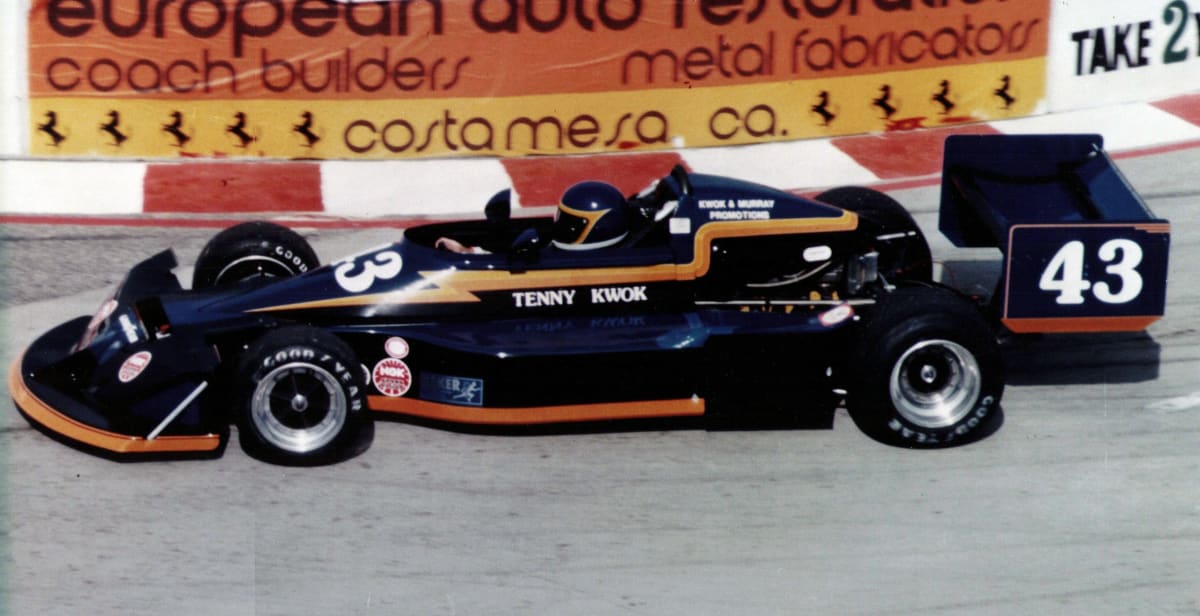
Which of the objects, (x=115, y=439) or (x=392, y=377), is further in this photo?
(x=392, y=377)

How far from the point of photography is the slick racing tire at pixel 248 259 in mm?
6984

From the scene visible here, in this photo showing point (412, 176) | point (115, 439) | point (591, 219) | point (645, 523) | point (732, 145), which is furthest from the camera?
point (732, 145)

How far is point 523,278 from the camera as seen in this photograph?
6188 millimetres

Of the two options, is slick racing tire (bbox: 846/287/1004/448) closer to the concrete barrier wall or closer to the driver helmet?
the driver helmet

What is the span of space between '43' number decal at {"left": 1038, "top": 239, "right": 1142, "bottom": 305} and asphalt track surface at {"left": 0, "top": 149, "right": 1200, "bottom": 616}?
1.94ft

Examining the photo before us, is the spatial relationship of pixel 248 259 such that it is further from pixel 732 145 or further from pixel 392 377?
pixel 732 145

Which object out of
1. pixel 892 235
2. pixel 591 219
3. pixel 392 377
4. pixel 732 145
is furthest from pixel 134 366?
pixel 732 145

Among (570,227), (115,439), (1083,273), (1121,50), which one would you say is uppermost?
(1121,50)

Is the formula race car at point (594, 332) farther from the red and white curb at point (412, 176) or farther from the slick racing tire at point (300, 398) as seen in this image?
the red and white curb at point (412, 176)

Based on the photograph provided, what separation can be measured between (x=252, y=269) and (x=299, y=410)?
138 centimetres

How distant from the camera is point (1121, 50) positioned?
33.9 ft

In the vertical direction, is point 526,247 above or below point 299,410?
above

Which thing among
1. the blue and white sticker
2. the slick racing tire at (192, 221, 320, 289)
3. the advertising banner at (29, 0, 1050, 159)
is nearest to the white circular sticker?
the blue and white sticker

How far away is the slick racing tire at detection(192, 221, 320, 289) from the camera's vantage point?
6.98 m
